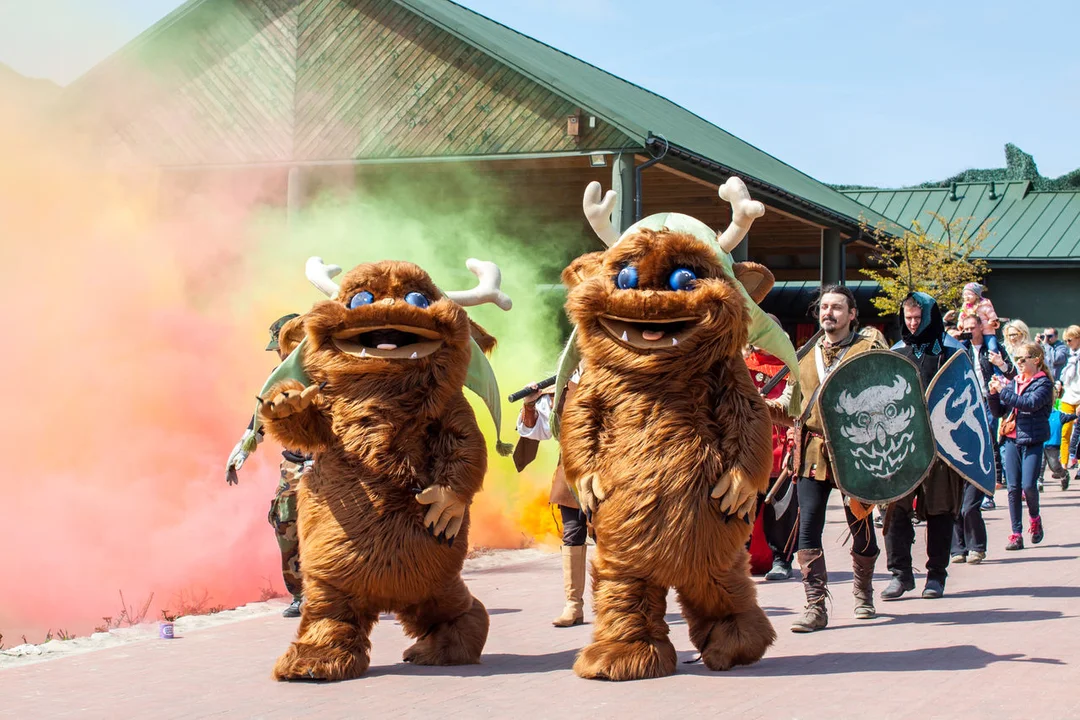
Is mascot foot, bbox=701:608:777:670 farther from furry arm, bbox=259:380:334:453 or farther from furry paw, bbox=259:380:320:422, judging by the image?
furry paw, bbox=259:380:320:422

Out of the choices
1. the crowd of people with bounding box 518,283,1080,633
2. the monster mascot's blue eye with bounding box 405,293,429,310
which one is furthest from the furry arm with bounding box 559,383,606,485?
the crowd of people with bounding box 518,283,1080,633

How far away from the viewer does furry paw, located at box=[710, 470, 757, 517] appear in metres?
5.48

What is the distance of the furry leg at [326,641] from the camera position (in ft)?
18.4

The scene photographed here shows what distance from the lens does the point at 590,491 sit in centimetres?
570

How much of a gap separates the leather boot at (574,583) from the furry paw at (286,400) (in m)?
2.32

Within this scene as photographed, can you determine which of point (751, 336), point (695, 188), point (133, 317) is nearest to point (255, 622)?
point (751, 336)

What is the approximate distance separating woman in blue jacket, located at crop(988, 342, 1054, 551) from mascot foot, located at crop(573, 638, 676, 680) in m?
5.82

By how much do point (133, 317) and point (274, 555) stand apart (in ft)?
9.91

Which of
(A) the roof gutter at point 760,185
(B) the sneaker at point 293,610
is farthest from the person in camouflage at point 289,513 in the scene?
(A) the roof gutter at point 760,185

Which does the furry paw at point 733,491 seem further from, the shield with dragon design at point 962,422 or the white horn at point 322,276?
the shield with dragon design at point 962,422

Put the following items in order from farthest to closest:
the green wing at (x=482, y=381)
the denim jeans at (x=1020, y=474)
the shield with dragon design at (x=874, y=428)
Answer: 1. the denim jeans at (x=1020, y=474)
2. the shield with dragon design at (x=874, y=428)
3. the green wing at (x=482, y=381)

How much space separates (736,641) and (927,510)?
9.50 ft

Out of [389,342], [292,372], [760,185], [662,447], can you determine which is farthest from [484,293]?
[760,185]

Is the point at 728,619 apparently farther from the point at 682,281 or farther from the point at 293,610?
the point at 293,610
